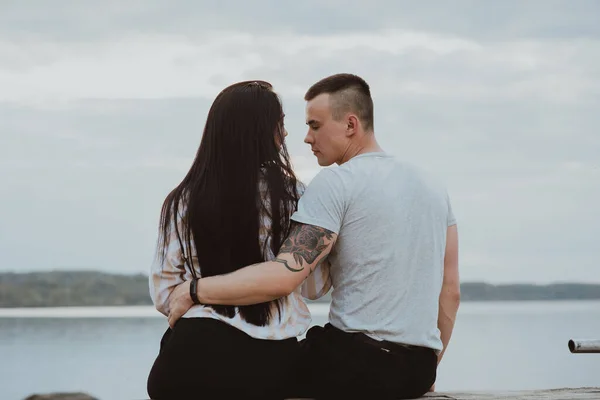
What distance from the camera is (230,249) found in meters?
3.66

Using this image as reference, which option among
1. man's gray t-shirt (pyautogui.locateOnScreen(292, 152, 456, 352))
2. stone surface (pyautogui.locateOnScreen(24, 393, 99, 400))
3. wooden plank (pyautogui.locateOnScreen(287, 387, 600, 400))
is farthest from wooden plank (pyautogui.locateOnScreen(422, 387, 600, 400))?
stone surface (pyautogui.locateOnScreen(24, 393, 99, 400))

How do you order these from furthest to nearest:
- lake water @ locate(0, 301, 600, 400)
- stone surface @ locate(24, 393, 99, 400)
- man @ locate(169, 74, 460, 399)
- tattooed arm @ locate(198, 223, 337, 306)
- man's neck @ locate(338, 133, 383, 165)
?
lake water @ locate(0, 301, 600, 400)
man's neck @ locate(338, 133, 383, 165)
stone surface @ locate(24, 393, 99, 400)
man @ locate(169, 74, 460, 399)
tattooed arm @ locate(198, 223, 337, 306)

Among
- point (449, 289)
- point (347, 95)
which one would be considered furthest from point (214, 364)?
point (347, 95)

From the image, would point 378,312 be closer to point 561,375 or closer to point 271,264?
point 271,264

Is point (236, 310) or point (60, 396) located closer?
point (236, 310)

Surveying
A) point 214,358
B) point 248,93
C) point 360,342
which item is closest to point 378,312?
point 360,342

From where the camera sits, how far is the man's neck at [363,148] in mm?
4038

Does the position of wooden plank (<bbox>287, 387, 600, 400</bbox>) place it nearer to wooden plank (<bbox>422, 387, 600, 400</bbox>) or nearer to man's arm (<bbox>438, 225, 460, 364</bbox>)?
wooden plank (<bbox>422, 387, 600, 400</bbox>)

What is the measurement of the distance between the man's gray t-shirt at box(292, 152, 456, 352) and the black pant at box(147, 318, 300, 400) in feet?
1.28

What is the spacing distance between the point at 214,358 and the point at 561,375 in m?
23.0

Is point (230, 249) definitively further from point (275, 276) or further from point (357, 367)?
point (357, 367)

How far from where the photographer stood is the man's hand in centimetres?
362

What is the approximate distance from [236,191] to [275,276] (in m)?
0.38

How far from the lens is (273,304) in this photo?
3734 mm
